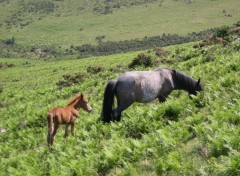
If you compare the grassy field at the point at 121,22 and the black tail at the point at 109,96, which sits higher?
the black tail at the point at 109,96

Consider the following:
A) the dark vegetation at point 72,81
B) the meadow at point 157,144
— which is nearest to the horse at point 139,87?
the meadow at point 157,144

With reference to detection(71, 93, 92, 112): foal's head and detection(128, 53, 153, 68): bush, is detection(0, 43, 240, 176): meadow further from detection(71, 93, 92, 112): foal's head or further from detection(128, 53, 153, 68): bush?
detection(128, 53, 153, 68): bush

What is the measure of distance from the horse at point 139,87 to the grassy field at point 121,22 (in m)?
126

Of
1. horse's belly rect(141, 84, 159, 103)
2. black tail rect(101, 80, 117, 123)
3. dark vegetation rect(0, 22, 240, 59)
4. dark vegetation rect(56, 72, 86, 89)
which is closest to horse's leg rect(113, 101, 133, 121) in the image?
black tail rect(101, 80, 117, 123)

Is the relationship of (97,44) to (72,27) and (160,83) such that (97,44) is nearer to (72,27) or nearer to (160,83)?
(72,27)

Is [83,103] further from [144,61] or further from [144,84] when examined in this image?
[144,61]

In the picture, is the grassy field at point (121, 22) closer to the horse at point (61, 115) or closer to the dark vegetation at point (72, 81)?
the dark vegetation at point (72, 81)

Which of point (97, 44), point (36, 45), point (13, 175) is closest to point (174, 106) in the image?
point (13, 175)

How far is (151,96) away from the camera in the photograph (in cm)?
1463

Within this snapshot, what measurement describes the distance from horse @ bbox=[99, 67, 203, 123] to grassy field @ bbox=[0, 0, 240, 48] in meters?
126

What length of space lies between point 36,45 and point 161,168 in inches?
6100

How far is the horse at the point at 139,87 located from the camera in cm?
1397

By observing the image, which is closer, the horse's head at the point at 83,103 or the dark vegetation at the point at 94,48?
the horse's head at the point at 83,103

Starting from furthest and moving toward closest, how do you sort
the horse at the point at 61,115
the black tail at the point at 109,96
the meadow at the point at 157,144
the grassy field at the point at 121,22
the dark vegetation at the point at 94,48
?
the grassy field at the point at 121,22, the dark vegetation at the point at 94,48, the black tail at the point at 109,96, the horse at the point at 61,115, the meadow at the point at 157,144
